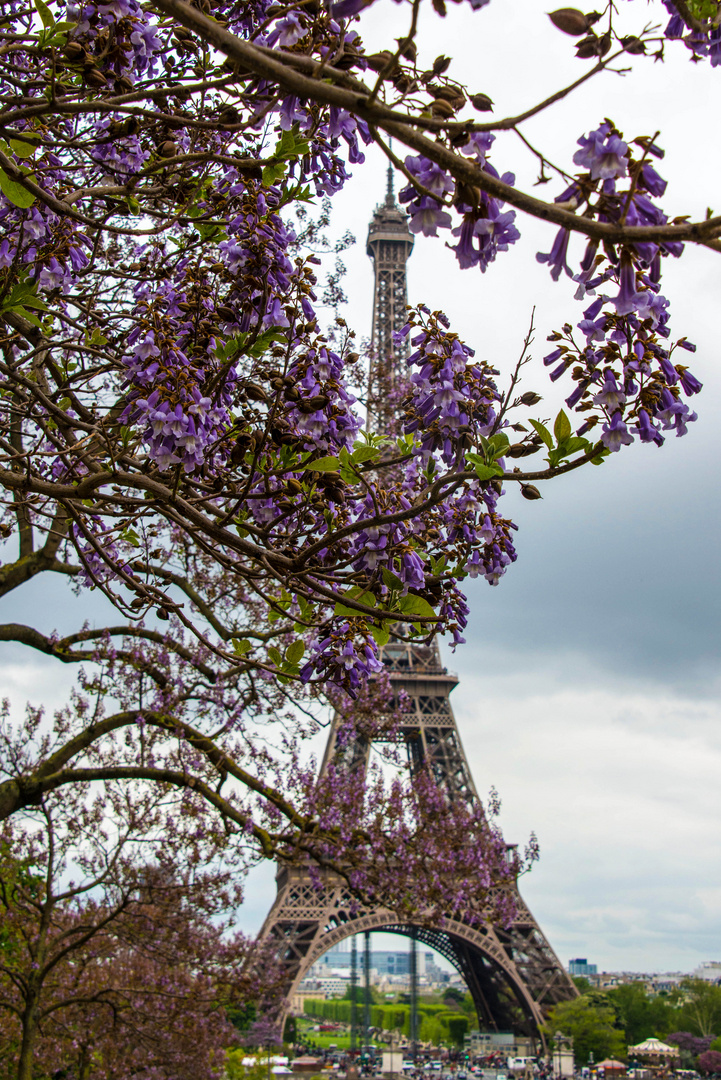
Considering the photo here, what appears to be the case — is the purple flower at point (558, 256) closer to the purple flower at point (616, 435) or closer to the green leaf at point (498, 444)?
the green leaf at point (498, 444)

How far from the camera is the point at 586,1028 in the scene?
4950cm

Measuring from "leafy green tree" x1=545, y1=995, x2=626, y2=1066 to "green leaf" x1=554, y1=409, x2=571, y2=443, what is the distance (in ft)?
171

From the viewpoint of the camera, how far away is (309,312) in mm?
3240

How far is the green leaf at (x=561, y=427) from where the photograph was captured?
240 centimetres

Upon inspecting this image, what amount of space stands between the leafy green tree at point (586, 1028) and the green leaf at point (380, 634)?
51.2 m

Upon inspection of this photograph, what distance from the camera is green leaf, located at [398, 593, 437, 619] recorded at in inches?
114

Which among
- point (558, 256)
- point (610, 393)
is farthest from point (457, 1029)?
point (558, 256)

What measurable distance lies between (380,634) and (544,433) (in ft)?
3.46

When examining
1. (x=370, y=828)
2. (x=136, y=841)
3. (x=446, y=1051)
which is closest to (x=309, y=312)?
(x=370, y=828)

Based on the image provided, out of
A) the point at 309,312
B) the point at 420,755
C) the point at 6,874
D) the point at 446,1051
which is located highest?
the point at 420,755

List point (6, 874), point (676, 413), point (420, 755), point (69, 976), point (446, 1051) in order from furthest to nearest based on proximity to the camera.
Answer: point (446, 1051), point (420, 755), point (69, 976), point (6, 874), point (676, 413)

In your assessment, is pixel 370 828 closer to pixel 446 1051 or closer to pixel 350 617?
pixel 350 617

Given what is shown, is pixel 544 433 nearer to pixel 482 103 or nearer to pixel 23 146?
pixel 482 103

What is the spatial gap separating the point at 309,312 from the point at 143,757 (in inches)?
293
